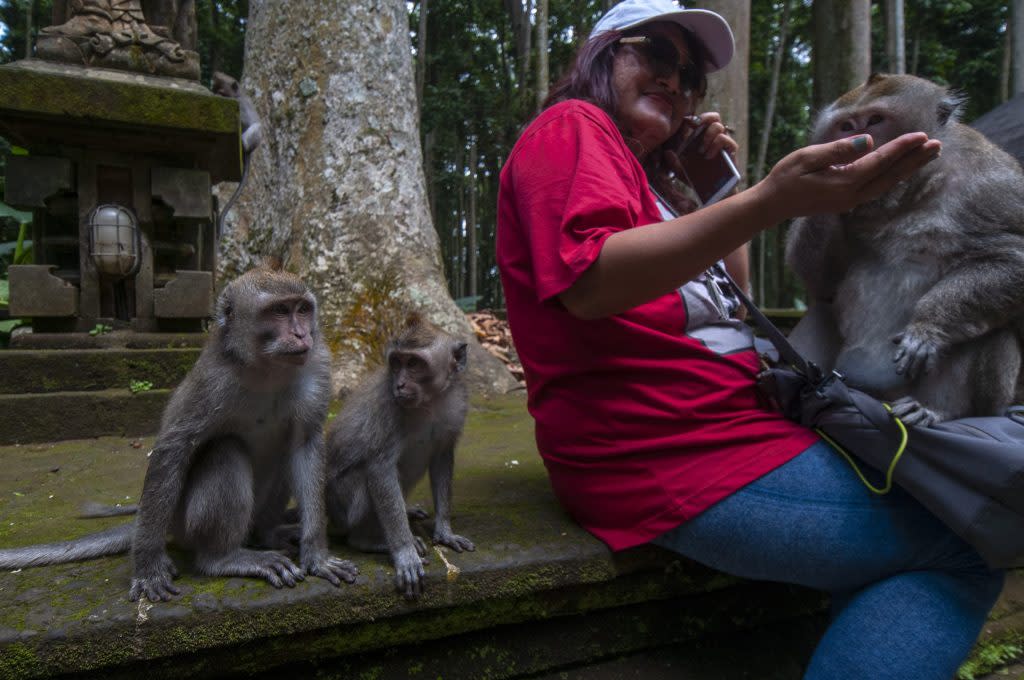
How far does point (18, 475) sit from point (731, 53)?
311 centimetres

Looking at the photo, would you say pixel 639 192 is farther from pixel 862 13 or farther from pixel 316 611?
pixel 862 13

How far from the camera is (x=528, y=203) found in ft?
5.53

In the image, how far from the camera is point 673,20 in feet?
6.76

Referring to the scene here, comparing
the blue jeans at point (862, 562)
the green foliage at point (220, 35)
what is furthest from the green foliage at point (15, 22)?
the blue jeans at point (862, 562)

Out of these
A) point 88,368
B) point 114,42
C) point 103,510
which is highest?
point 114,42

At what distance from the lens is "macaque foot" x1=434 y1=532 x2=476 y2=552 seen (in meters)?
1.93

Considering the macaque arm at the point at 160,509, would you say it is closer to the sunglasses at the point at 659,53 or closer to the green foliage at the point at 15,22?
the sunglasses at the point at 659,53

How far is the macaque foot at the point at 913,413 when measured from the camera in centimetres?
171

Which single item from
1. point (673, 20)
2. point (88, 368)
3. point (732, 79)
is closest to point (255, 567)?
point (673, 20)

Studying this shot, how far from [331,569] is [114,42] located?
316cm

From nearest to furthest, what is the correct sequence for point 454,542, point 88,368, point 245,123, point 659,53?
point 454,542 → point 659,53 → point 88,368 → point 245,123

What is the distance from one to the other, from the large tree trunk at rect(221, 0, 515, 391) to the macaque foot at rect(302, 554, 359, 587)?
2.69 m

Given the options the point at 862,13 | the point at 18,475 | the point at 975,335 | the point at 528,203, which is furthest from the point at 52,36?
the point at 862,13

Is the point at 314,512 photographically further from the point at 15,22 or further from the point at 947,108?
the point at 15,22
